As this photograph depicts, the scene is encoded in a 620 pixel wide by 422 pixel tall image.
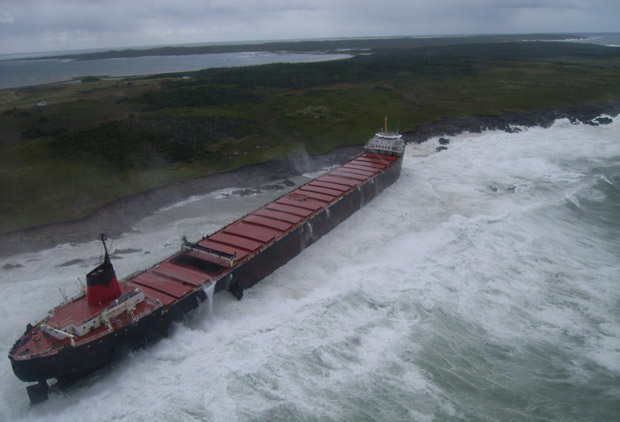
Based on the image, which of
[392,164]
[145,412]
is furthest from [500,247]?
[145,412]

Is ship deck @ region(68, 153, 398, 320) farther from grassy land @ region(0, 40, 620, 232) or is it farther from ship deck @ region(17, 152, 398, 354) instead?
grassy land @ region(0, 40, 620, 232)

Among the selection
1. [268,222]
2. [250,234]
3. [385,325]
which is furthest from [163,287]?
[385,325]

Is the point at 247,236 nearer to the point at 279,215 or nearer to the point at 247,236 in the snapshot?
the point at 247,236

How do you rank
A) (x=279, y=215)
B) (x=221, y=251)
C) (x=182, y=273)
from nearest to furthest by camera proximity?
(x=182, y=273) → (x=221, y=251) → (x=279, y=215)

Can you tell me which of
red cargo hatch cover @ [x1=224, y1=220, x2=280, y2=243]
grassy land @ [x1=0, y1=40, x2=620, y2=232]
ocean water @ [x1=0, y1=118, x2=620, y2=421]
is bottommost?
ocean water @ [x1=0, y1=118, x2=620, y2=421]

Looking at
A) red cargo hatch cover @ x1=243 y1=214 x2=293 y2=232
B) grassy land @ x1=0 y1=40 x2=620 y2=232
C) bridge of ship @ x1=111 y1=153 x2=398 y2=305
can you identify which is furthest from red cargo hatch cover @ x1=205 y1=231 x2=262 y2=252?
grassy land @ x1=0 y1=40 x2=620 y2=232

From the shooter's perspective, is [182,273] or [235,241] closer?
[182,273]
